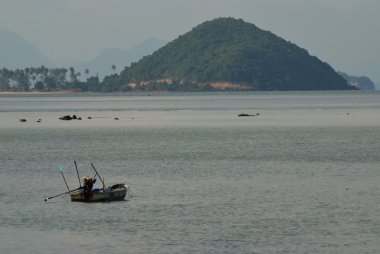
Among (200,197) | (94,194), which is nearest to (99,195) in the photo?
(94,194)

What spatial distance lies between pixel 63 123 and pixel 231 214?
421 ft

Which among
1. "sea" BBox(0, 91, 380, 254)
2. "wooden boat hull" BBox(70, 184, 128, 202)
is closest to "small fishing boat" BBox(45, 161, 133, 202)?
"wooden boat hull" BBox(70, 184, 128, 202)

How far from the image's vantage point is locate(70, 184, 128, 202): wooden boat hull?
6247 cm

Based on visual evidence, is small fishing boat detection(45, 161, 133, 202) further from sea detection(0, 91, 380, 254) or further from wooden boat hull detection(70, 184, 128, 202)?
sea detection(0, 91, 380, 254)

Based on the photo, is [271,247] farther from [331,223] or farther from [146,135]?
[146,135]

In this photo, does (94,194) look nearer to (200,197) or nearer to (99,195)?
(99,195)

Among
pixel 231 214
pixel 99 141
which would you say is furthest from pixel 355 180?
pixel 99 141

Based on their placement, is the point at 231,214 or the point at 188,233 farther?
the point at 231,214

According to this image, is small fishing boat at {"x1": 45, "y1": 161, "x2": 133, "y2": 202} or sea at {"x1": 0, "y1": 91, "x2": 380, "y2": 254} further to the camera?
small fishing boat at {"x1": 45, "y1": 161, "x2": 133, "y2": 202}

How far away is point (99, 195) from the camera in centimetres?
6253

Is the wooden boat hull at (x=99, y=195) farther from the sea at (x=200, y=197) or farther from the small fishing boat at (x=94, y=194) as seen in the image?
the sea at (x=200, y=197)

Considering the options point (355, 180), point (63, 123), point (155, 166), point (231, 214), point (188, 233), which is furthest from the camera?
point (63, 123)

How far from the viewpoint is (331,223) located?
5275cm

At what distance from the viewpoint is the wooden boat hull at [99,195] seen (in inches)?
2459
